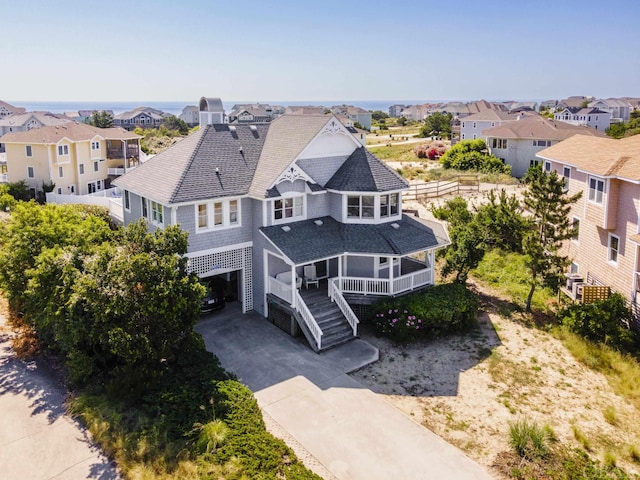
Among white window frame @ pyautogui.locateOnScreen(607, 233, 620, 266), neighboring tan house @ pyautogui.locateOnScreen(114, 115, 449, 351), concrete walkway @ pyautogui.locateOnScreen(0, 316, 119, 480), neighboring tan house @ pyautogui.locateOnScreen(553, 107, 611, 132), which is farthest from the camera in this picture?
neighboring tan house @ pyautogui.locateOnScreen(553, 107, 611, 132)

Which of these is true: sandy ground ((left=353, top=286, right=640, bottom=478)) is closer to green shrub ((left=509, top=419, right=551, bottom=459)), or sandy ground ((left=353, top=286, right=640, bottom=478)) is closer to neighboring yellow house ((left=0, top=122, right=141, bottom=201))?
green shrub ((left=509, top=419, right=551, bottom=459))

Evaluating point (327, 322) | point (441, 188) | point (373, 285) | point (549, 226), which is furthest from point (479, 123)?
point (327, 322)

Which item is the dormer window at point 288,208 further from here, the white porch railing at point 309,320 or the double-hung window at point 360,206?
the white porch railing at point 309,320

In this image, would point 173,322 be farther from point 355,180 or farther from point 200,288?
point 355,180

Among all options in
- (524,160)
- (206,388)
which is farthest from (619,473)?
(524,160)

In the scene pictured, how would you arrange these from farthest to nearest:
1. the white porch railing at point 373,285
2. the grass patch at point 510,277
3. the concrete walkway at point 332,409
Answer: the grass patch at point 510,277 < the white porch railing at point 373,285 < the concrete walkway at point 332,409

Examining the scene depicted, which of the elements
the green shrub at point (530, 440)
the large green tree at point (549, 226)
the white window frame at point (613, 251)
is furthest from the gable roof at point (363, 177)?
the green shrub at point (530, 440)

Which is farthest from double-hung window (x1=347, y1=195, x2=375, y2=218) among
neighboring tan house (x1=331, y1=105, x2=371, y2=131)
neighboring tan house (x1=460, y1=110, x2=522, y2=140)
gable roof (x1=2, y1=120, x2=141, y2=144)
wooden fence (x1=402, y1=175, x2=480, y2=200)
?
neighboring tan house (x1=331, y1=105, x2=371, y2=131)
